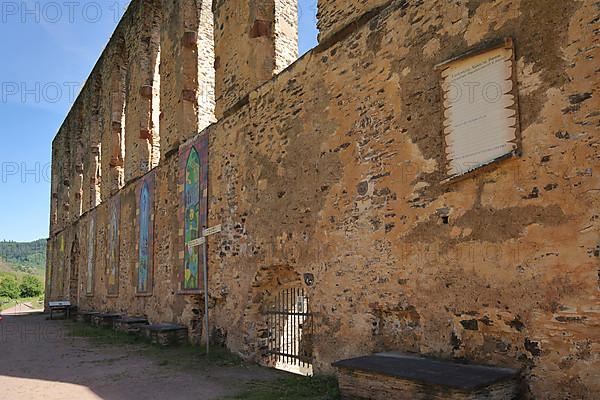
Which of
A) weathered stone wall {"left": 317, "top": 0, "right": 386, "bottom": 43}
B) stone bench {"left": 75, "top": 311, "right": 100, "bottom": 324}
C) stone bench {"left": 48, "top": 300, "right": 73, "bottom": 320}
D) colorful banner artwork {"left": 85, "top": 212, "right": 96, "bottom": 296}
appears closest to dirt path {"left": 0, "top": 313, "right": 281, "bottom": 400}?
weathered stone wall {"left": 317, "top": 0, "right": 386, "bottom": 43}

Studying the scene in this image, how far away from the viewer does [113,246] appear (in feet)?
49.8

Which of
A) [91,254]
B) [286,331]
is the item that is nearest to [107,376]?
[286,331]

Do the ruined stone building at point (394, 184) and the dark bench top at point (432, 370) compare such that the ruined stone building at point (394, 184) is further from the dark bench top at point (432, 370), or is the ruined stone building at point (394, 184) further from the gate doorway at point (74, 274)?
the gate doorway at point (74, 274)

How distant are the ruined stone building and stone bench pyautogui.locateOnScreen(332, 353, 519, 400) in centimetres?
24

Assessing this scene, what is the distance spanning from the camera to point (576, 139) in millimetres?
3980

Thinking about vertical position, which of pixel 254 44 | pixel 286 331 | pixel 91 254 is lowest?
pixel 286 331

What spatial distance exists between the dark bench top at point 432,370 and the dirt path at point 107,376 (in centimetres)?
185

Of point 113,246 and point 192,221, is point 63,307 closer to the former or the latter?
point 113,246

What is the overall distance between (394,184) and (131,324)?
8089 millimetres

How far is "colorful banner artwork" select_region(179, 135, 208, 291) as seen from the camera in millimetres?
9562

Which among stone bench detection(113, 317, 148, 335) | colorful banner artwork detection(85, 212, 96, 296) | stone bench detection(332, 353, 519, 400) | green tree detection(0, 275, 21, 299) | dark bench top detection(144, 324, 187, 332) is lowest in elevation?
green tree detection(0, 275, 21, 299)

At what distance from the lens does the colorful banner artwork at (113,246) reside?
14727 millimetres

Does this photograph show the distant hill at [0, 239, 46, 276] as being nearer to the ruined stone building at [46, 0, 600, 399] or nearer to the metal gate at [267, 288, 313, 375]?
the ruined stone building at [46, 0, 600, 399]

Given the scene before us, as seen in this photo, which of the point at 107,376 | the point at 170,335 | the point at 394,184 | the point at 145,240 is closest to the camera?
the point at 394,184
